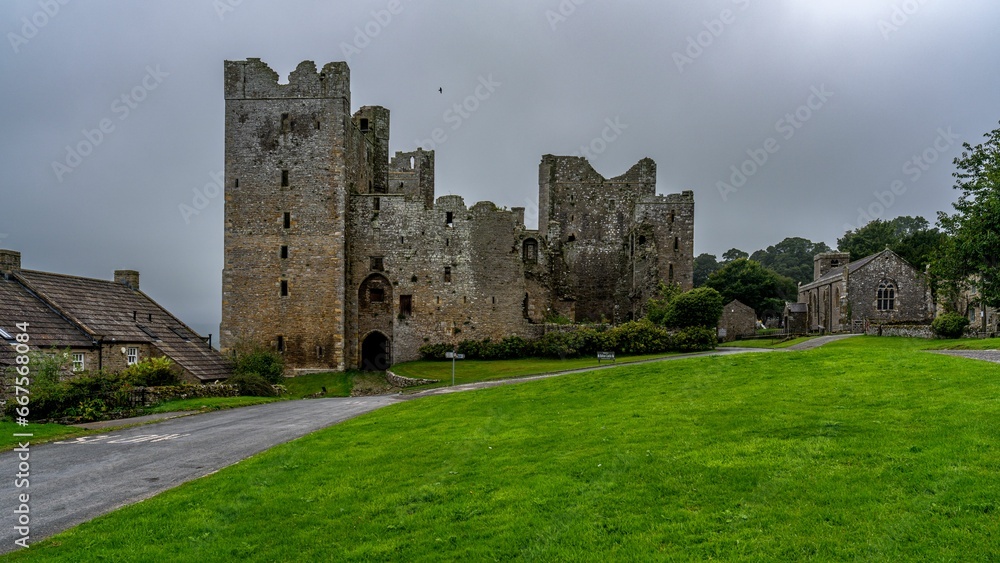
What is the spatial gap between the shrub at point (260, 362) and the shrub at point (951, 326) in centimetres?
3777

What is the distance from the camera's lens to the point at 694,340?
41.3 m

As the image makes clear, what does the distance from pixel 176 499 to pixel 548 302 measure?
129ft

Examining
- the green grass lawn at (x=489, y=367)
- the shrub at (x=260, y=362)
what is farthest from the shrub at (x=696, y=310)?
the shrub at (x=260, y=362)

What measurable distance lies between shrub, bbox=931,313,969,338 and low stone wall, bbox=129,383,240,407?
122 feet

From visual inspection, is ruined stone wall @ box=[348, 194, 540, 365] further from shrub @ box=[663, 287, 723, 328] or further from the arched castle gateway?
shrub @ box=[663, 287, 723, 328]

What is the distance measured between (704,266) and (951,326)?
294ft

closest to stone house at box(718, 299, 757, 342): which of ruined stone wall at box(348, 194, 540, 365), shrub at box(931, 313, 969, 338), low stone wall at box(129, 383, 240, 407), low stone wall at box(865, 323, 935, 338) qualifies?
low stone wall at box(865, 323, 935, 338)

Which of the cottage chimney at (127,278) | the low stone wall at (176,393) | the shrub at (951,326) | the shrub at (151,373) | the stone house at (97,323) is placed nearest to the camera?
the low stone wall at (176,393)

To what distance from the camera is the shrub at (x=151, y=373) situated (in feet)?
98.2

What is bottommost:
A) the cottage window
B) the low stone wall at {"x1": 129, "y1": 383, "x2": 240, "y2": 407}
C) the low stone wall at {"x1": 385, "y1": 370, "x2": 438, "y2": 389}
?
the low stone wall at {"x1": 385, "y1": 370, "x2": 438, "y2": 389}

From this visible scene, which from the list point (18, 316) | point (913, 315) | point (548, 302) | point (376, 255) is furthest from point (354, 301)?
point (913, 315)

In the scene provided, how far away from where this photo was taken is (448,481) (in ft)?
35.4

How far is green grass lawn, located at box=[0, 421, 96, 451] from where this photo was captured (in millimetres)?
17734

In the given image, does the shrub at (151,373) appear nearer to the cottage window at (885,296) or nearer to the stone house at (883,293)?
the stone house at (883,293)
